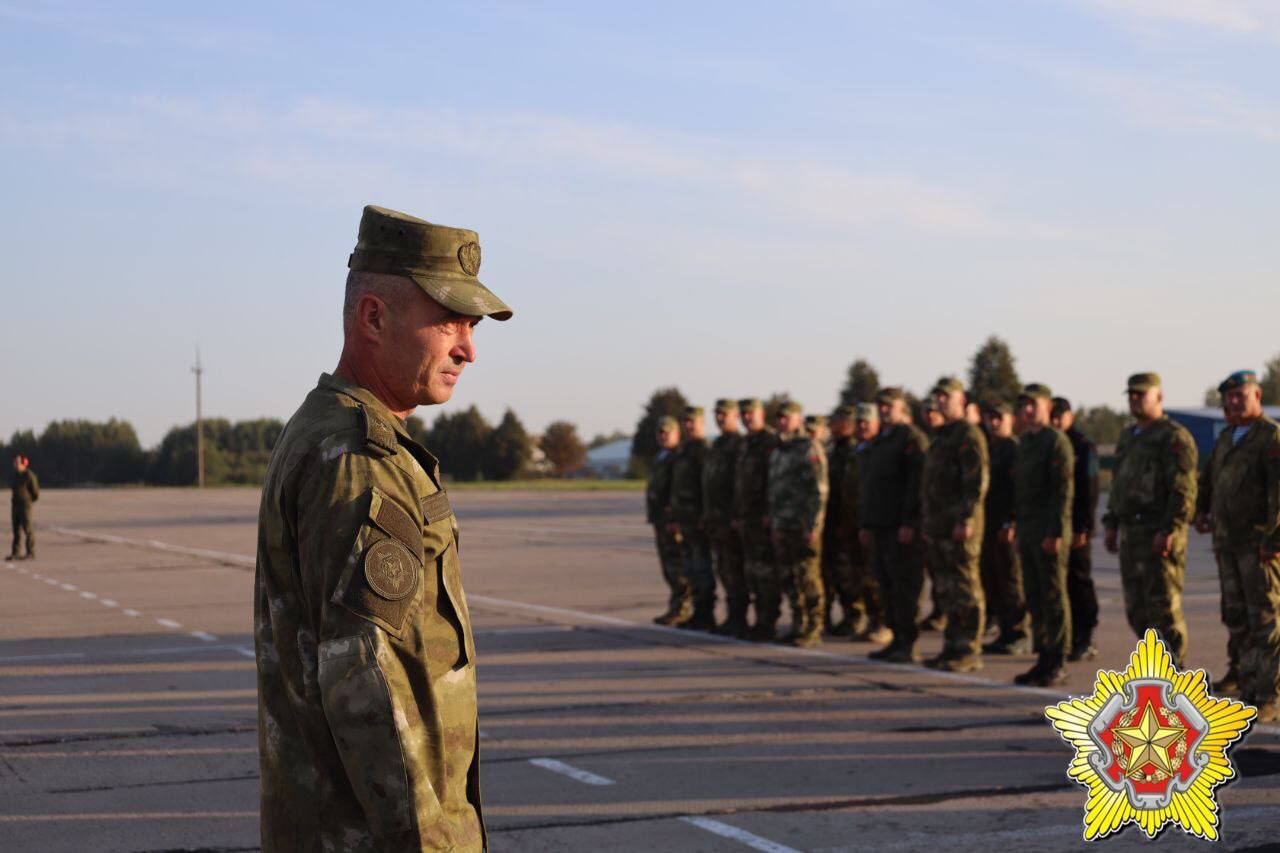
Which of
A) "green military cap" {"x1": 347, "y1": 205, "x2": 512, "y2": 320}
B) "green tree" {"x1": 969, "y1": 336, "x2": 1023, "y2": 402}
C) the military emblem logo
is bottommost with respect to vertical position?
the military emblem logo

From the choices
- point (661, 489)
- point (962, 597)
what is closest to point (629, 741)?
point (962, 597)

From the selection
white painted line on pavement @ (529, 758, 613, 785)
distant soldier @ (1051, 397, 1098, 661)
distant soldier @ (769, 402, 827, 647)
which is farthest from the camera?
distant soldier @ (769, 402, 827, 647)

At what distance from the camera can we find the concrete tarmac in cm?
606

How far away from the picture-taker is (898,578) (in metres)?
11.2

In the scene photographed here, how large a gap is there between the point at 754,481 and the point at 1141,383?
4.02m

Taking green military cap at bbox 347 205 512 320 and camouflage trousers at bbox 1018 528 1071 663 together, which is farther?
camouflage trousers at bbox 1018 528 1071 663

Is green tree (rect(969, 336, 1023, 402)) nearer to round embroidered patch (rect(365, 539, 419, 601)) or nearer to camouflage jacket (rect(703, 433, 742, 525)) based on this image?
camouflage jacket (rect(703, 433, 742, 525))

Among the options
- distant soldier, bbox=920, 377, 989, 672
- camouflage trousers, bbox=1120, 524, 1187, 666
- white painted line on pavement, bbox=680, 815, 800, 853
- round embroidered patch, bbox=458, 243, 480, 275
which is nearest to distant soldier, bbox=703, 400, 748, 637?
→ distant soldier, bbox=920, 377, 989, 672

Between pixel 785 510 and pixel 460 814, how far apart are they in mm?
9554

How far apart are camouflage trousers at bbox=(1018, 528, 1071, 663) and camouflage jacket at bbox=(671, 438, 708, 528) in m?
3.51

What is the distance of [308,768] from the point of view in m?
2.63

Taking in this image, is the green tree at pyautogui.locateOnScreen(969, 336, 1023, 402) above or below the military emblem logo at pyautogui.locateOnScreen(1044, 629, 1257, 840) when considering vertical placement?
above

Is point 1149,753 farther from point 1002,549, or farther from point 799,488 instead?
point 799,488

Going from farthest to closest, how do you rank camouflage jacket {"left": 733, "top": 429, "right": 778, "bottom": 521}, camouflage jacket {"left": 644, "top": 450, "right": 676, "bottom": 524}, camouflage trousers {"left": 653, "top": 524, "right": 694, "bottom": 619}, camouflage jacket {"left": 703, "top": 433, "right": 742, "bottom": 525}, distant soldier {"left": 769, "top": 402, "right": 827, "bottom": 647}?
camouflage jacket {"left": 644, "top": 450, "right": 676, "bottom": 524} < camouflage trousers {"left": 653, "top": 524, "right": 694, "bottom": 619} < camouflage jacket {"left": 703, "top": 433, "right": 742, "bottom": 525} < camouflage jacket {"left": 733, "top": 429, "right": 778, "bottom": 521} < distant soldier {"left": 769, "top": 402, "right": 827, "bottom": 647}
